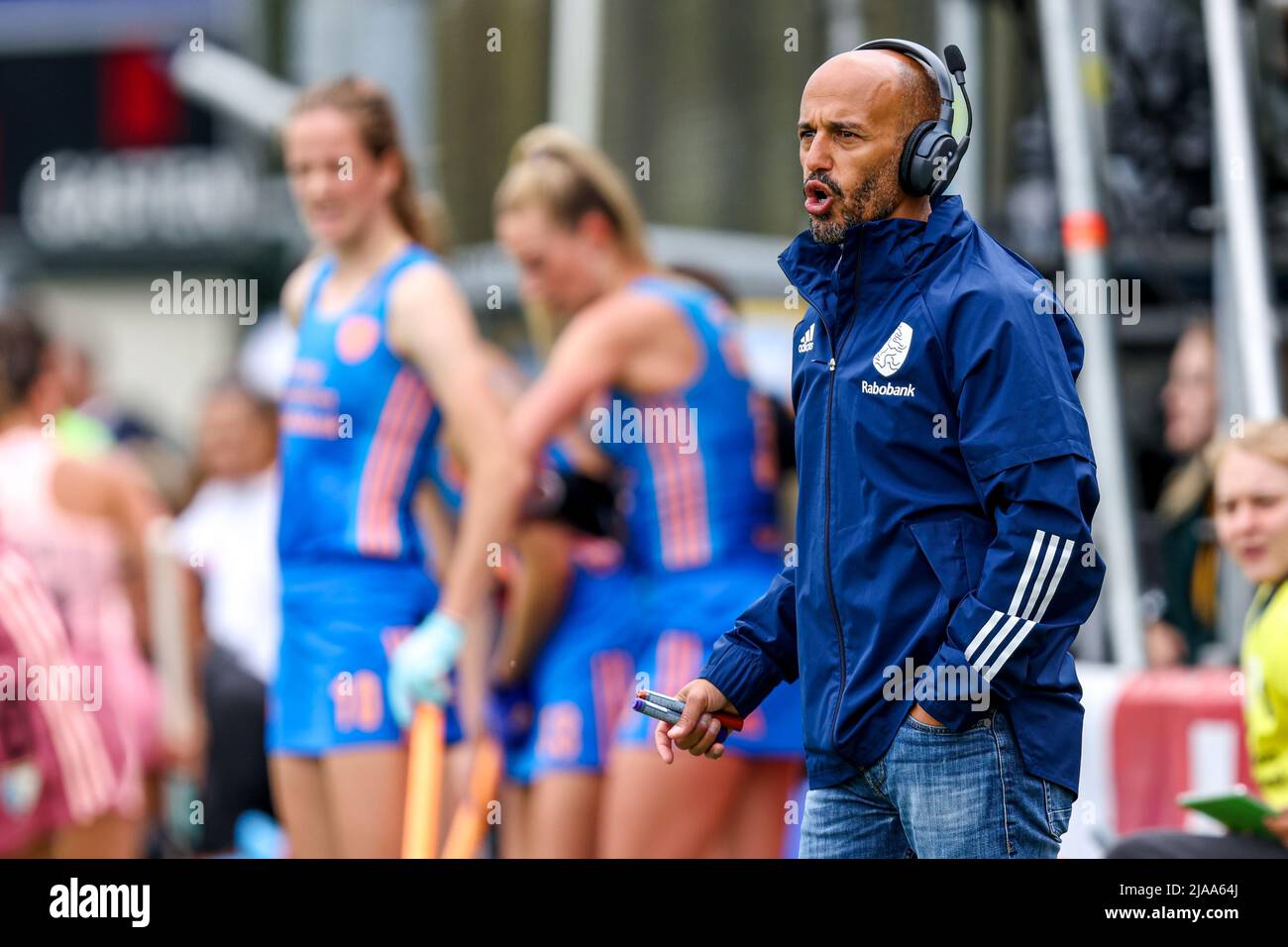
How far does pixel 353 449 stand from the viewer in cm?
502

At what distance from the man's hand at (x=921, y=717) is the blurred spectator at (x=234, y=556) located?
4.23 m

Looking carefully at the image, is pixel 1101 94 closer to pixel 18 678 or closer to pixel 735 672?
pixel 18 678

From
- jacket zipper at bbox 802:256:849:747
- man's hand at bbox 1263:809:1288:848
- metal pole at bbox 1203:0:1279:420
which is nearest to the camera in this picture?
jacket zipper at bbox 802:256:849:747

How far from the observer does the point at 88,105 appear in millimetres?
14234

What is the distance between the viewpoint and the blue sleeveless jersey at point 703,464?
5238mm

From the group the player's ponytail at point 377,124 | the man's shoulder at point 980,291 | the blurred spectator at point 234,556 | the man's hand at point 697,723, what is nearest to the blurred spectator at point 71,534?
the blurred spectator at point 234,556

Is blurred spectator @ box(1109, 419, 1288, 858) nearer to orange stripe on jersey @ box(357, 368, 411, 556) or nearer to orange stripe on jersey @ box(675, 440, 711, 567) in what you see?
orange stripe on jersey @ box(675, 440, 711, 567)

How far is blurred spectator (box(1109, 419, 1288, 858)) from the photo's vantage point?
14.0 ft

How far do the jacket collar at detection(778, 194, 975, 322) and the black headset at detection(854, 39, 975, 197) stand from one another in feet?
0.16

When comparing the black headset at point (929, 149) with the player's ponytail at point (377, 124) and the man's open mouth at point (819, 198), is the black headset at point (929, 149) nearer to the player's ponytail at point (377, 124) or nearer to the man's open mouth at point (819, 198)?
the man's open mouth at point (819, 198)

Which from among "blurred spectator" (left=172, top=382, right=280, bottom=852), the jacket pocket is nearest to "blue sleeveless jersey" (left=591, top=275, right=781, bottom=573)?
"blurred spectator" (left=172, top=382, right=280, bottom=852)

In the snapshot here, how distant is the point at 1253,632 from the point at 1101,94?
10.4 feet

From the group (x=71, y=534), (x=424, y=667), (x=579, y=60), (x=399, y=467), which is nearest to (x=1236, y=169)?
(x=579, y=60)
